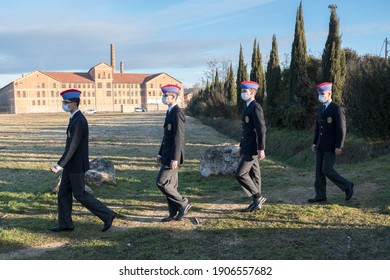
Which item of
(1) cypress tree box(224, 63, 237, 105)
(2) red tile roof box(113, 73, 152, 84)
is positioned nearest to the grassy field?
(1) cypress tree box(224, 63, 237, 105)

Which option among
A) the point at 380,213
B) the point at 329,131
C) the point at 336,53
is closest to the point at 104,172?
the point at 329,131

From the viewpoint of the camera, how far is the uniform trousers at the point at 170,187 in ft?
19.8

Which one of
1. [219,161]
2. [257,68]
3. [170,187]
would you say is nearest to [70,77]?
[257,68]

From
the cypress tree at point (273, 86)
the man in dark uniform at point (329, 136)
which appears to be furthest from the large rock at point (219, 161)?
the cypress tree at point (273, 86)

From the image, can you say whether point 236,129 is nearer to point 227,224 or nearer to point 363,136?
point 363,136

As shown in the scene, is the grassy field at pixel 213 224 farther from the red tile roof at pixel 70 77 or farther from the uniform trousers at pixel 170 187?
the red tile roof at pixel 70 77

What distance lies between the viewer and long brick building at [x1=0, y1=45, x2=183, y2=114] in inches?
3531

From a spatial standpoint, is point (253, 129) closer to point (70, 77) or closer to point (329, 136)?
point (329, 136)

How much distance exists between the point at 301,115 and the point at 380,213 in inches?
510

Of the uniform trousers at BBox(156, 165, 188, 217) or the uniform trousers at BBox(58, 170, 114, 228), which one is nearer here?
the uniform trousers at BBox(58, 170, 114, 228)

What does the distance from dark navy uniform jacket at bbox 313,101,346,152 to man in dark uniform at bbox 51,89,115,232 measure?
368 cm

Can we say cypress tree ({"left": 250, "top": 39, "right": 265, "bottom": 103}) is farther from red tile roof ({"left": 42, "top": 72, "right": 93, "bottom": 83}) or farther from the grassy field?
red tile roof ({"left": 42, "top": 72, "right": 93, "bottom": 83})

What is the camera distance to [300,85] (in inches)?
770

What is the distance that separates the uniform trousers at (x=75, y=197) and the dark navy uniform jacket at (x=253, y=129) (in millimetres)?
2370
